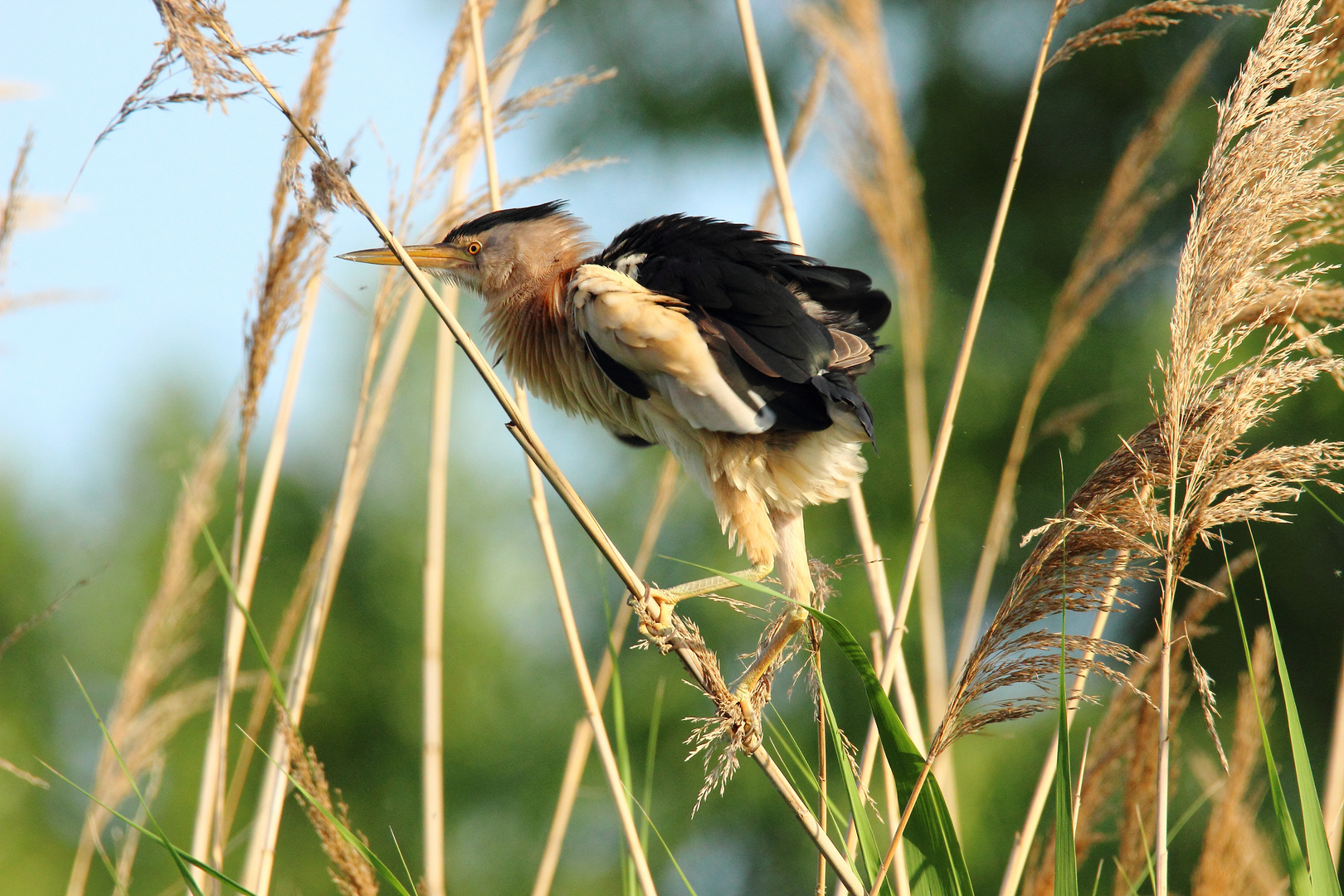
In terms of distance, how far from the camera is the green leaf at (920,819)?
131 cm

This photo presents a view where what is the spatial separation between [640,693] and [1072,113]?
19.7 feet

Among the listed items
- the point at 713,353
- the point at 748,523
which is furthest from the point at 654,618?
the point at 713,353

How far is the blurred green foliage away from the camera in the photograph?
6.58 m

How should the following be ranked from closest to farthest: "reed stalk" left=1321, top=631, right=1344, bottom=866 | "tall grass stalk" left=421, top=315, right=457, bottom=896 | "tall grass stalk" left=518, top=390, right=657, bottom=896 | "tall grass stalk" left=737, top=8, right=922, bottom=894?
"tall grass stalk" left=518, top=390, right=657, bottom=896 < "reed stalk" left=1321, top=631, right=1344, bottom=866 < "tall grass stalk" left=737, top=8, right=922, bottom=894 < "tall grass stalk" left=421, top=315, right=457, bottom=896

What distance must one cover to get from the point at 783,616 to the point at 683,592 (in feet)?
0.79

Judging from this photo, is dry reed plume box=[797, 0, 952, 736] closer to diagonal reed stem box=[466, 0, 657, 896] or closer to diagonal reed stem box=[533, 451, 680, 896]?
diagonal reed stem box=[533, 451, 680, 896]

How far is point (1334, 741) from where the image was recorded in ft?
6.35

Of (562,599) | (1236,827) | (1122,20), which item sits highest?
(1122,20)

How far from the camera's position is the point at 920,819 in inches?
54.3

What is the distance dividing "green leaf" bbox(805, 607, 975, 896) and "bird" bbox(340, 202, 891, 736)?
0.37 meters

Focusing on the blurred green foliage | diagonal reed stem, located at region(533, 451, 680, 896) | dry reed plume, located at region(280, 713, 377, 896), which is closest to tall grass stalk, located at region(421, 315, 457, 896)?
diagonal reed stem, located at region(533, 451, 680, 896)

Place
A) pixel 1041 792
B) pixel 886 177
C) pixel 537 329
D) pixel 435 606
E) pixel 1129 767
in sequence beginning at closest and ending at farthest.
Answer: pixel 1041 792 → pixel 1129 767 → pixel 537 329 → pixel 435 606 → pixel 886 177

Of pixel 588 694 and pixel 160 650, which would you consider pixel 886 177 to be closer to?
pixel 588 694

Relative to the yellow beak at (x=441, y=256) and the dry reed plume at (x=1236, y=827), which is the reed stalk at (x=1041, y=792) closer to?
the dry reed plume at (x=1236, y=827)
